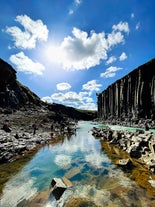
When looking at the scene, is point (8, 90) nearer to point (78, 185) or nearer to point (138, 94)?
point (138, 94)

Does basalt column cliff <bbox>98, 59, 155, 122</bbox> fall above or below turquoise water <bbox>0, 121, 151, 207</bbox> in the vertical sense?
above

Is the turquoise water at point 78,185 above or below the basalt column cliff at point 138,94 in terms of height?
below

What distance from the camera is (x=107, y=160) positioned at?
15070 mm

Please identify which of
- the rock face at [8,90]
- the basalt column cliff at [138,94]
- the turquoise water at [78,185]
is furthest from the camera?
the basalt column cliff at [138,94]

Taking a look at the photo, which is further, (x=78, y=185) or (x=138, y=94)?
(x=138, y=94)

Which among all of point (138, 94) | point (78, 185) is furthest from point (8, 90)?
point (78, 185)

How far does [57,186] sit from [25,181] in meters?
2.73

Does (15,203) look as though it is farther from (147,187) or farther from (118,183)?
(147,187)

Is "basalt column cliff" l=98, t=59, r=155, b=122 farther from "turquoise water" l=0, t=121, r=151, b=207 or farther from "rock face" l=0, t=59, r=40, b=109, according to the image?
"turquoise water" l=0, t=121, r=151, b=207

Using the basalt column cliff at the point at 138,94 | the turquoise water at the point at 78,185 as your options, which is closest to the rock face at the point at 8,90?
the turquoise water at the point at 78,185

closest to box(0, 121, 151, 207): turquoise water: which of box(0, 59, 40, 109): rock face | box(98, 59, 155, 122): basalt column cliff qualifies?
box(0, 59, 40, 109): rock face

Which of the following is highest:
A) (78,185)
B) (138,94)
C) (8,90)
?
(138,94)

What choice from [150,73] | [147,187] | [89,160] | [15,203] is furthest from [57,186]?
[150,73]

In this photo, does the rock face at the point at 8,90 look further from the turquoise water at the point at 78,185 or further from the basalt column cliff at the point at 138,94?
the basalt column cliff at the point at 138,94
